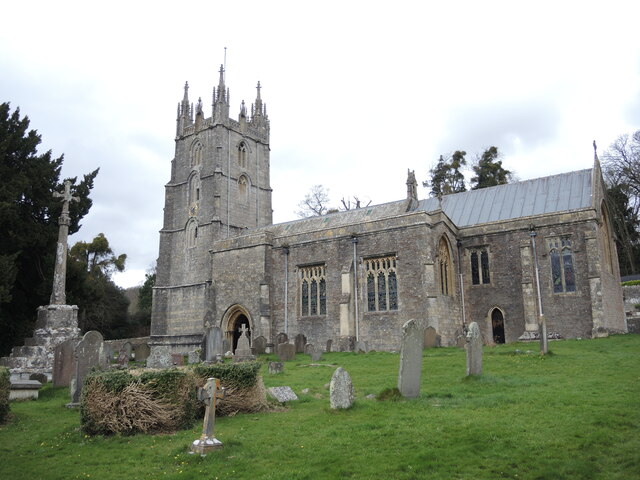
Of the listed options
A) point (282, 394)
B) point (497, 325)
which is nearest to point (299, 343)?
point (497, 325)

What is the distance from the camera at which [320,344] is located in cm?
2356

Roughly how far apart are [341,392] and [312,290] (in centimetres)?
1589

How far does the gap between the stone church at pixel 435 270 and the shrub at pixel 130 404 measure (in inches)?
541

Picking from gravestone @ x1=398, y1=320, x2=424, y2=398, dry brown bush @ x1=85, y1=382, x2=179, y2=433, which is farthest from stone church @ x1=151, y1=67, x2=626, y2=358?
dry brown bush @ x1=85, y1=382, x2=179, y2=433

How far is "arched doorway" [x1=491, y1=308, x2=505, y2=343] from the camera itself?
23.3 metres

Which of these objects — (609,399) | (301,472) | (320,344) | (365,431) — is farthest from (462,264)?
(301,472)

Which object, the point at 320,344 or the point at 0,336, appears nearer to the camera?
the point at 0,336

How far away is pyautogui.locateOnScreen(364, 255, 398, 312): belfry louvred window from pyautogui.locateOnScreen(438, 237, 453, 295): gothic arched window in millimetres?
1989

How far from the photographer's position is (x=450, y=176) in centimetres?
4231

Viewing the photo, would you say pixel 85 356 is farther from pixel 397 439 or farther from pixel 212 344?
pixel 397 439

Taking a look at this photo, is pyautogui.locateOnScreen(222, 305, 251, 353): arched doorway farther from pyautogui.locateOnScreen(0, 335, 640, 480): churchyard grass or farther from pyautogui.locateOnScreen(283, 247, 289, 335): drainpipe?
pyautogui.locateOnScreen(0, 335, 640, 480): churchyard grass

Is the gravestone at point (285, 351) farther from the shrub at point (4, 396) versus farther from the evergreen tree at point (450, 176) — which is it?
the evergreen tree at point (450, 176)

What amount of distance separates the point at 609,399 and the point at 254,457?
564 centimetres

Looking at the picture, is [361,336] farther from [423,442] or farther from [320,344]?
[423,442]
